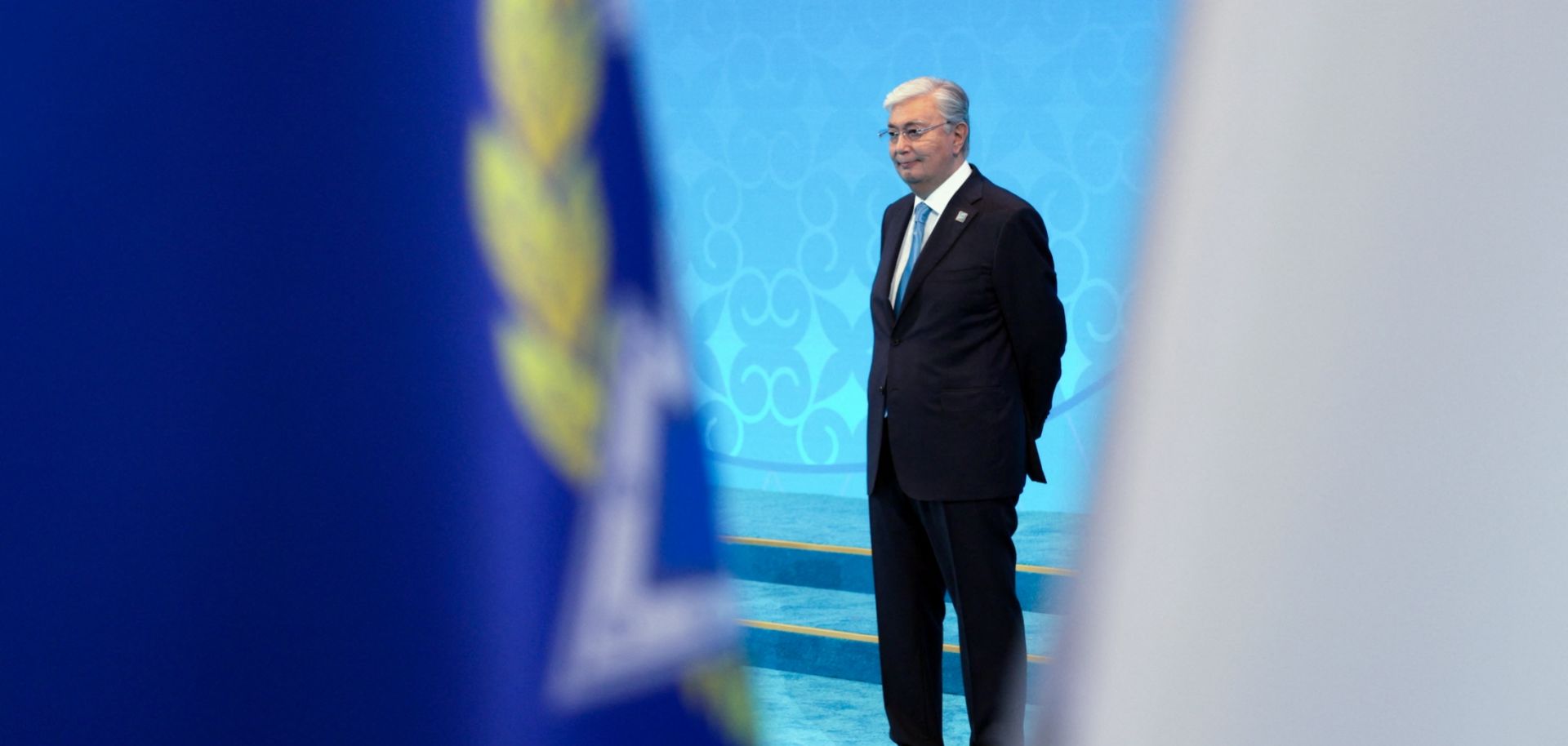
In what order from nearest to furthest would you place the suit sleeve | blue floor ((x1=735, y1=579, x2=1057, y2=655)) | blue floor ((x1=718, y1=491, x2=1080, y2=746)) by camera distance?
the suit sleeve < blue floor ((x1=718, y1=491, x2=1080, y2=746)) < blue floor ((x1=735, y1=579, x2=1057, y2=655))

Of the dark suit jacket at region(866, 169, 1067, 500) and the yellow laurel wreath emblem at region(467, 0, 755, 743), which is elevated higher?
the yellow laurel wreath emblem at region(467, 0, 755, 743)

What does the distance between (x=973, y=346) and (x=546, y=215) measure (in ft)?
4.57

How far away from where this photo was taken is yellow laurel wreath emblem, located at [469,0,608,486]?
0.53m

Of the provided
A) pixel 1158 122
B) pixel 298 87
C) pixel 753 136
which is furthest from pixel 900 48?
pixel 1158 122

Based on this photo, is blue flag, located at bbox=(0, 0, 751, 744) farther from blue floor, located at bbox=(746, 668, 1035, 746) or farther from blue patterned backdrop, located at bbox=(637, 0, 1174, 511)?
blue patterned backdrop, located at bbox=(637, 0, 1174, 511)

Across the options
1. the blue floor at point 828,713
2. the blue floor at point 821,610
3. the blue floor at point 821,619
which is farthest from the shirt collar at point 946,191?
the blue floor at point 821,610

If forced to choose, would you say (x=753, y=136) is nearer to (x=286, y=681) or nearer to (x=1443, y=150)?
(x=286, y=681)

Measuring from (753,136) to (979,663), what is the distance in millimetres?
3108

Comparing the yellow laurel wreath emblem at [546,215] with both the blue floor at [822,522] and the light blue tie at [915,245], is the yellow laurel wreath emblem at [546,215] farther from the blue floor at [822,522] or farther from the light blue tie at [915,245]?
the blue floor at [822,522]

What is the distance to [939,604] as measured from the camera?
6.73 feet

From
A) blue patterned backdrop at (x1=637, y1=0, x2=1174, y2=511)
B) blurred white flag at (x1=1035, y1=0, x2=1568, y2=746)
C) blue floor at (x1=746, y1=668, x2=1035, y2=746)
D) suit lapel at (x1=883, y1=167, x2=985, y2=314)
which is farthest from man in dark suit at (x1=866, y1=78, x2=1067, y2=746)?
blue patterned backdrop at (x1=637, y1=0, x2=1174, y2=511)

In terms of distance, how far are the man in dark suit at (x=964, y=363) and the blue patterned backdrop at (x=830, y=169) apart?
213 cm

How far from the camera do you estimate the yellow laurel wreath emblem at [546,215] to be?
21.0 inches

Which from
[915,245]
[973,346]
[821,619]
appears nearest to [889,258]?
[915,245]
